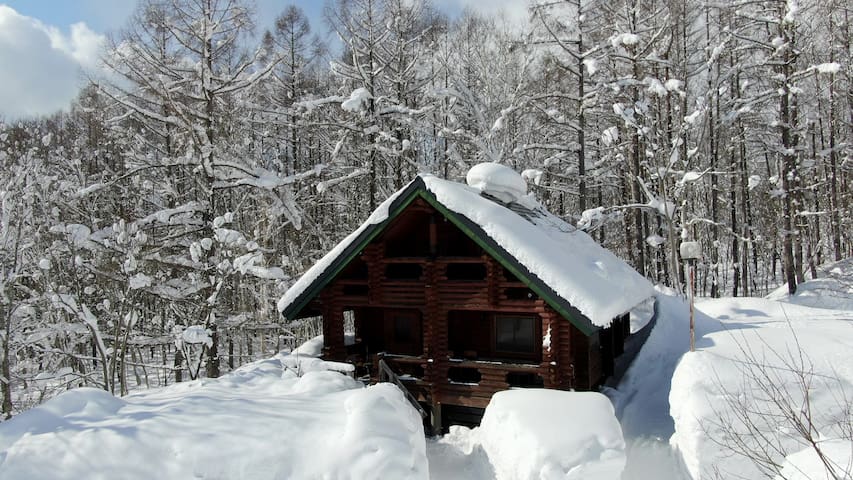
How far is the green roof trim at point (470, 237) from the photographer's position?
30.0 feet

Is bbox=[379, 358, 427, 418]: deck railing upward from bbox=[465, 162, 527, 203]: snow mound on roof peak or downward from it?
downward

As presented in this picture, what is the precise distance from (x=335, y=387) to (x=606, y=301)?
16.5 ft

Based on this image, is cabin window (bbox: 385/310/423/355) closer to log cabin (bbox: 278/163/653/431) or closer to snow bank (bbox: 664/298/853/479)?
log cabin (bbox: 278/163/653/431)

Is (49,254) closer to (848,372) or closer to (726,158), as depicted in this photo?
(848,372)

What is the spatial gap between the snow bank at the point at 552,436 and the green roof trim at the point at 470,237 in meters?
1.31

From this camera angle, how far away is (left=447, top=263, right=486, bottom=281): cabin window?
12125mm

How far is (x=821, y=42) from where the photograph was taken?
22672 mm

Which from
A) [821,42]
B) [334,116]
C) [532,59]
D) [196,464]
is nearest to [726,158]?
[821,42]

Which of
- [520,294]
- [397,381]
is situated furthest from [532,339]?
[397,381]

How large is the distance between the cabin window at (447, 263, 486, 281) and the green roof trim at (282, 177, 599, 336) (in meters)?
1.60

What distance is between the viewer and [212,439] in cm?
675

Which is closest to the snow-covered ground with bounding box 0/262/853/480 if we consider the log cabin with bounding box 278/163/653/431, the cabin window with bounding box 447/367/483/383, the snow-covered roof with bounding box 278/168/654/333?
the log cabin with bounding box 278/163/653/431

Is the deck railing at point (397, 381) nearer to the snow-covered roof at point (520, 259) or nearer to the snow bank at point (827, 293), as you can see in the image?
the snow-covered roof at point (520, 259)

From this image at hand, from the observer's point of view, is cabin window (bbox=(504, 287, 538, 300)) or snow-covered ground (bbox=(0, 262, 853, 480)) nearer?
snow-covered ground (bbox=(0, 262, 853, 480))
